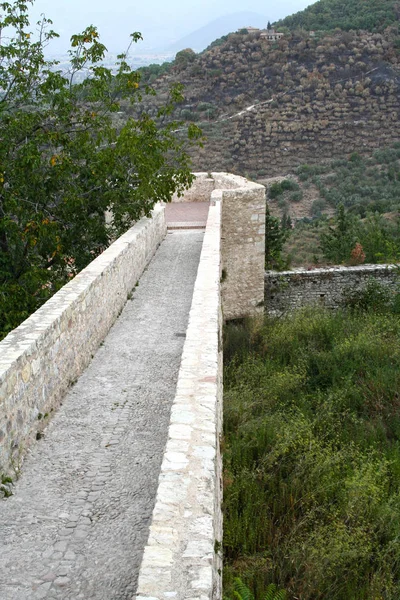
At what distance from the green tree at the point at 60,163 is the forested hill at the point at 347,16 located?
108 feet

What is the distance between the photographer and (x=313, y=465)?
6328mm

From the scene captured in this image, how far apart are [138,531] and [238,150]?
29.1 meters

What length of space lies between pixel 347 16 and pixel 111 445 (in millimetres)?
43758

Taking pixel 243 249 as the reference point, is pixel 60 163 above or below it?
above

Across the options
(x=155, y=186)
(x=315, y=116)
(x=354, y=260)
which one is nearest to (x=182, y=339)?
(x=155, y=186)

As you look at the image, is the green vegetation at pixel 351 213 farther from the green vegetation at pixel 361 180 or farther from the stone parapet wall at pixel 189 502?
the stone parapet wall at pixel 189 502

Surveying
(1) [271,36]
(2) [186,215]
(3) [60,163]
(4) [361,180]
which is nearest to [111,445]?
(3) [60,163]

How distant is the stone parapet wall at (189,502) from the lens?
2475mm

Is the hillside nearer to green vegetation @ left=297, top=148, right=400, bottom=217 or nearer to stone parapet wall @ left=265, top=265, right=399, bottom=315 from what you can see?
green vegetation @ left=297, top=148, right=400, bottom=217

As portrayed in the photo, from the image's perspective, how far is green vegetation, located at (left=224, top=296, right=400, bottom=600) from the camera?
477 cm

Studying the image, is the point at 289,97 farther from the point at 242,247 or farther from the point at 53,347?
the point at 53,347

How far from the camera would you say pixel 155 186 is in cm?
1080

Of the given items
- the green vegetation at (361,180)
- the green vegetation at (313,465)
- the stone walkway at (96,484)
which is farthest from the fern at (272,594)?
the green vegetation at (361,180)

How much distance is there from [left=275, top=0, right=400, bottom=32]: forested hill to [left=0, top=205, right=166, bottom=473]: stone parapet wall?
36613 millimetres
